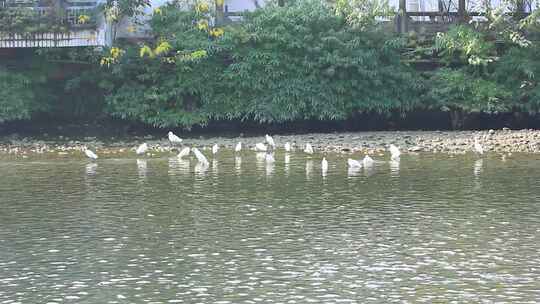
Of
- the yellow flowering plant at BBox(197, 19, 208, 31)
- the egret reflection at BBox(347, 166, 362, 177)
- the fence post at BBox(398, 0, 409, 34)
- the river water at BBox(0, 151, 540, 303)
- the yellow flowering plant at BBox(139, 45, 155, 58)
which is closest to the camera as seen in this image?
the river water at BBox(0, 151, 540, 303)

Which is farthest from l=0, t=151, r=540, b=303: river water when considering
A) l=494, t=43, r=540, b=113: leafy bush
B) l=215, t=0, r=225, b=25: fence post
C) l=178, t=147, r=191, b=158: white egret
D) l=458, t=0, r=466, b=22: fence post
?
l=458, t=0, r=466, b=22: fence post

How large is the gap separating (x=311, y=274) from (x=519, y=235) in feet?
12.4

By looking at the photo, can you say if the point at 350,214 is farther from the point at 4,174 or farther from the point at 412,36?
the point at 412,36

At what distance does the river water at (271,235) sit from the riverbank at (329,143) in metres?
3.56

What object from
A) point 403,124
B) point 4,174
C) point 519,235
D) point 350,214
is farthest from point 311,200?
point 403,124

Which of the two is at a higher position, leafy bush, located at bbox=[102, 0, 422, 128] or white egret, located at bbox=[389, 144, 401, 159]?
leafy bush, located at bbox=[102, 0, 422, 128]

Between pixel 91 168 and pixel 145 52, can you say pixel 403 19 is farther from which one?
Answer: pixel 91 168

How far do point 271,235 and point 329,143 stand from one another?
1334 cm

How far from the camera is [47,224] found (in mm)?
15273

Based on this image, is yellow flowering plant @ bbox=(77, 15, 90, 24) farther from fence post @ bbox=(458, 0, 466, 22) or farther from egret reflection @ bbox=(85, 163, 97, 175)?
fence post @ bbox=(458, 0, 466, 22)

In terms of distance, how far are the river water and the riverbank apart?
140 inches

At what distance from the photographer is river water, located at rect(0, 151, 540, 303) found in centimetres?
1130

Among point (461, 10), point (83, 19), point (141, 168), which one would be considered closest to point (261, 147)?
point (141, 168)

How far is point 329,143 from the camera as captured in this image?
→ 89.9 ft
